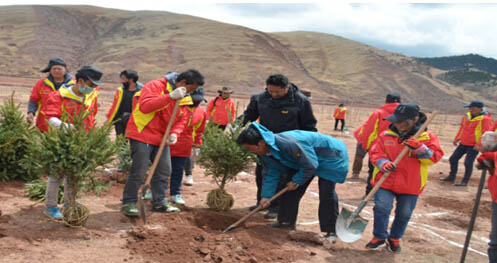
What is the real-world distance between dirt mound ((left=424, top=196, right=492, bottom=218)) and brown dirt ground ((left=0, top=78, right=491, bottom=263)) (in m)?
0.46

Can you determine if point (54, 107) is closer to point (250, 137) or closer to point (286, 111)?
point (250, 137)

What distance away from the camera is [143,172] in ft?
16.1

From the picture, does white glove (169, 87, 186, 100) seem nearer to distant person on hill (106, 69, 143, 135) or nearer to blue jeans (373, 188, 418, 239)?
blue jeans (373, 188, 418, 239)

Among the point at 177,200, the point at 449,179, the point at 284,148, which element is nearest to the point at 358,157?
the point at 449,179

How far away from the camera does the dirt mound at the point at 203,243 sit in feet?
13.2

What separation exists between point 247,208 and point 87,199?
230 cm

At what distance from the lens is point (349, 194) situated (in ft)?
25.6

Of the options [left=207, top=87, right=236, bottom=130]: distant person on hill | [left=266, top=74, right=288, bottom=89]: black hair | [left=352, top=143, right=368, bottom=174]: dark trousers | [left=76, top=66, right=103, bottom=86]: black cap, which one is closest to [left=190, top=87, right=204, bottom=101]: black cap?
[left=266, top=74, right=288, bottom=89]: black hair

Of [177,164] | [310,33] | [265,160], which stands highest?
[310,33]

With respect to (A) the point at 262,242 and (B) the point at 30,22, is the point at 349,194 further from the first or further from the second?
(B) the point at 30,22

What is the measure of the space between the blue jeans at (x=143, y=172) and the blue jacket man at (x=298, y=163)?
124cm

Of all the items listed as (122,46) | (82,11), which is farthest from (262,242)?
(82,11)

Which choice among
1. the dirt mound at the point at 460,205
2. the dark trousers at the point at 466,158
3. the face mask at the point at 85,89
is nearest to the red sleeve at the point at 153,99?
the face mask at the point at 85,89

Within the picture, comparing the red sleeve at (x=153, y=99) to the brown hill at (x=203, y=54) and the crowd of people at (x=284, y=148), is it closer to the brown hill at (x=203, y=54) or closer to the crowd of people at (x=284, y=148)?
the crowd of people at (x=284, y=148)
